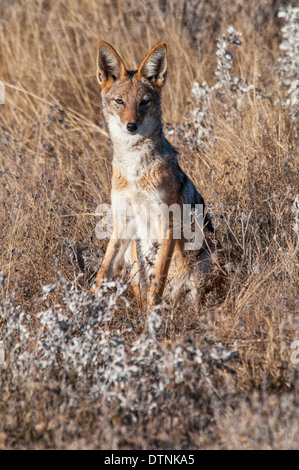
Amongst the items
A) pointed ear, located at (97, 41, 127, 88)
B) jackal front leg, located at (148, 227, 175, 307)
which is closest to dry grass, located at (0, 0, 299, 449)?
jackal front leg, located at (148, 227, 175, 307)

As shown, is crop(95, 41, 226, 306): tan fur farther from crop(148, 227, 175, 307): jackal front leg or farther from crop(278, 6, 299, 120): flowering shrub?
crop(278, 6, 299, 120): flowering shrub

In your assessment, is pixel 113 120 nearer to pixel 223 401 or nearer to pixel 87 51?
pixel 223 401

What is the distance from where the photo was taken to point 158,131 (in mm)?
5098

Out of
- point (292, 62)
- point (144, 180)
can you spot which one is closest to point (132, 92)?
point (144, 180)

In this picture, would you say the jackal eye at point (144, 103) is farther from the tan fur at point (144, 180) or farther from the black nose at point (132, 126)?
the black nose at point (132, 126)

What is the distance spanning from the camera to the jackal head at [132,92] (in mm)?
4906

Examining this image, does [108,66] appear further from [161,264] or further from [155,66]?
[161,264]

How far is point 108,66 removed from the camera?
16.7 feet

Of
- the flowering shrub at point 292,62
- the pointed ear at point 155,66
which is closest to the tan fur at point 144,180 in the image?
the pointed ear at point 155,66

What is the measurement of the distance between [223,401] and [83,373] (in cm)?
94

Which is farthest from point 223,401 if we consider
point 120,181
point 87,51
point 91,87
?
point 87,51

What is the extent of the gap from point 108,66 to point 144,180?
3.82ft

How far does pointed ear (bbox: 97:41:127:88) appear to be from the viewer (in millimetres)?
4938

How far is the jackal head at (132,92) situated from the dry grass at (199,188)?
1162mm
